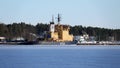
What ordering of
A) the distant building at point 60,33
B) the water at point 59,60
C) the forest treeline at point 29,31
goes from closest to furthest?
the water at point 59,60
the distant building at point 60,33
the forest treeline at point 29,31

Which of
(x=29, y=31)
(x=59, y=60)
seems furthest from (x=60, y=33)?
(x=59, y=60)

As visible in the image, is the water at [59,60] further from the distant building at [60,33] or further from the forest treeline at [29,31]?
the forest treeline at [29,31]

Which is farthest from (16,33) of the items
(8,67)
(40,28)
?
(8,67)

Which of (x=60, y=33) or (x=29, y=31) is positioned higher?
(x=29, y=31)

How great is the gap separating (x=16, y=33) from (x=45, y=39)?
43.0m

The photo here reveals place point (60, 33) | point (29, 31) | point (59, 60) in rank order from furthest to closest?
point (29, 31)
point (60, 33)
point (59, 60)

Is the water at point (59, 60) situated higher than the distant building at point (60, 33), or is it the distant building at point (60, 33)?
the distant building at point (60, 33)

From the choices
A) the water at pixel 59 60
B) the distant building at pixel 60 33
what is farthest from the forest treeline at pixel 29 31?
the water at pixel 59 60

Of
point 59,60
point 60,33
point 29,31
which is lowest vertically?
point 59,60

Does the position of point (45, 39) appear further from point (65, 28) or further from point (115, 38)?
point (115, 38)

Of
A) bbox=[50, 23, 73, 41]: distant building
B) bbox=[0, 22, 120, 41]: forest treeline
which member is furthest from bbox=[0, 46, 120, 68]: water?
bbox=[0, 22, 120, 41]: forest treeline

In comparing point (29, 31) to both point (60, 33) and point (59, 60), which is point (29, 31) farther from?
point (59, 60)

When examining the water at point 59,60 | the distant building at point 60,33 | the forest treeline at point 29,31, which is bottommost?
the water at point 59,60

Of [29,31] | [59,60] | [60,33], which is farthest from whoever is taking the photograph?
[29,31]
